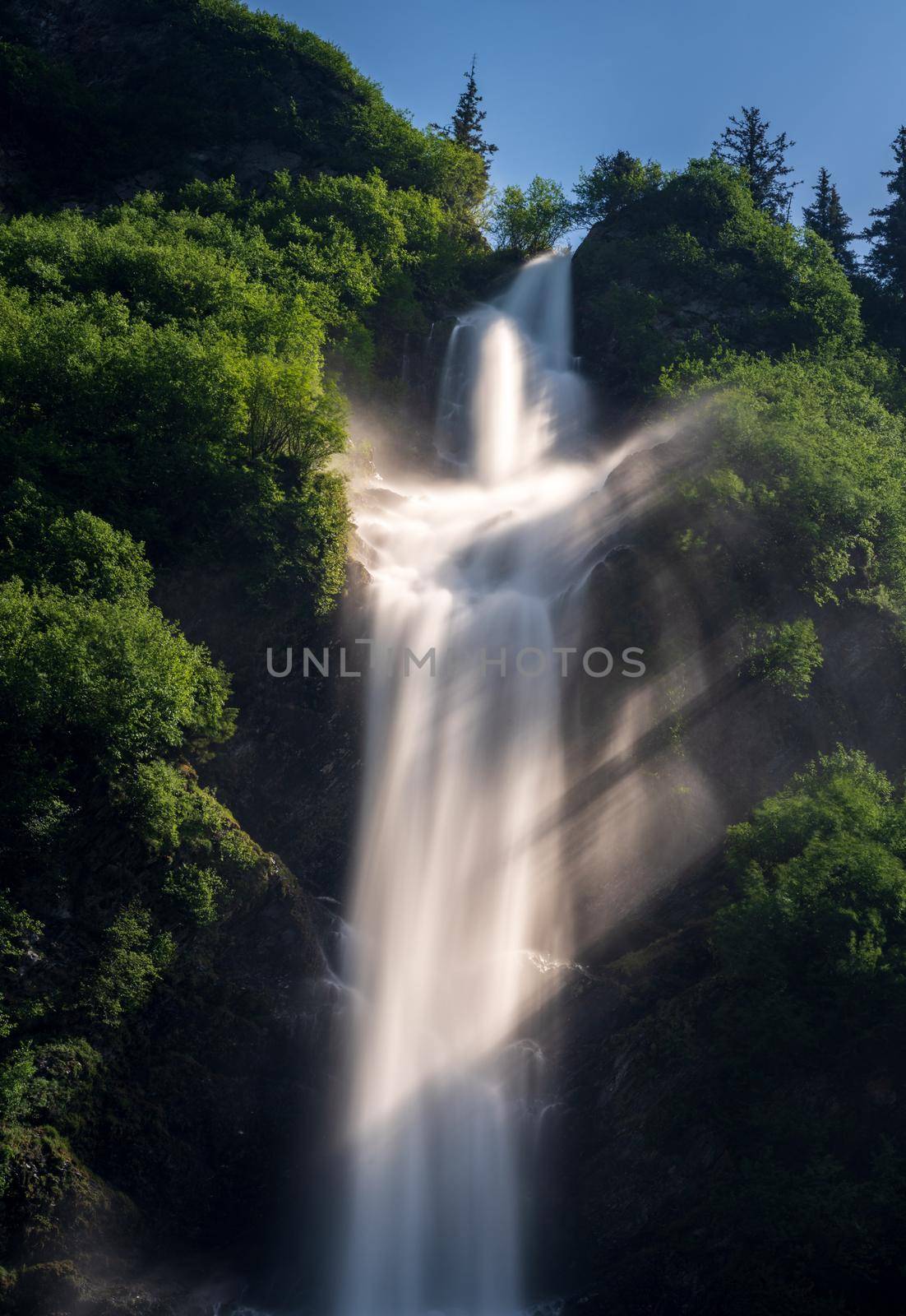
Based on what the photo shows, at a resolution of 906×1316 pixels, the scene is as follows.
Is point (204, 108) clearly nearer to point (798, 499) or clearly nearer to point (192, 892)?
point (798, 499)

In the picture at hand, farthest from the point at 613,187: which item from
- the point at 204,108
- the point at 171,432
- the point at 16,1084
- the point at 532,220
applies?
the point at 16,1084

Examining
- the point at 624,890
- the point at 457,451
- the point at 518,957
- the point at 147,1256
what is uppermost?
the point at 457,451

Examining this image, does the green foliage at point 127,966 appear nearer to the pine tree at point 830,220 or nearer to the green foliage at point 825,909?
the green foliage at point 825,909

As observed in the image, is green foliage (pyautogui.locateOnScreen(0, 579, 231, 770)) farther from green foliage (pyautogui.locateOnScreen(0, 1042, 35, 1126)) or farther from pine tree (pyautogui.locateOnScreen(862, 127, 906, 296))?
pine tree (pyautogui.locateOnScreen(862, 127, 906, 296))

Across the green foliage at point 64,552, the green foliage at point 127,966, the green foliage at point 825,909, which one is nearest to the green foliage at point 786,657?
the green foliage at point 825,909

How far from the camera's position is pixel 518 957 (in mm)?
22812

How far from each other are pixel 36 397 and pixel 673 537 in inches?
676

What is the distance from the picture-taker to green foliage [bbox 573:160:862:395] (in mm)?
41250

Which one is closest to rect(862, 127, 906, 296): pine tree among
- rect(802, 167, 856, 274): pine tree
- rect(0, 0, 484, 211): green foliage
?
rect(802, 167, 856, 274): pine tree

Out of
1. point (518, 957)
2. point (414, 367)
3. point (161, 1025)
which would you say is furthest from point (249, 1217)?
point (414, 367)

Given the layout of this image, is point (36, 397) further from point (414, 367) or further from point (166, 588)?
point (414, 367)

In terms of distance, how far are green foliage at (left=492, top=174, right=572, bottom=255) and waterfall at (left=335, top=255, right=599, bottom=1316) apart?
2632cm

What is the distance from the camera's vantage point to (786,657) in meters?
25.0

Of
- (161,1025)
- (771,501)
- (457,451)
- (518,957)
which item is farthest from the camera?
(457,451)
